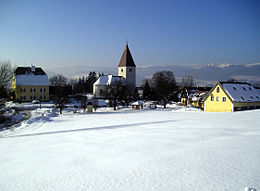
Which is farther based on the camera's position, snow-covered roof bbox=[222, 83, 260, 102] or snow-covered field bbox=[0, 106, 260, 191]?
snow-covered roof bbox=[222, 83, 260, 102]

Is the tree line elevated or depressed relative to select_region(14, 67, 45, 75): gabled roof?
depressed

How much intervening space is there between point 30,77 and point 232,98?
50131 millimetres

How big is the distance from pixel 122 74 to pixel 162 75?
116ft

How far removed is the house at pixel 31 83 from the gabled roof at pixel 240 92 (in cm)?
4464

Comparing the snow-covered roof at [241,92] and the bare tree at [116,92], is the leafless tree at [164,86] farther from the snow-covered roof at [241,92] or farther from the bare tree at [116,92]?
the snow-covered roof at [241,92]

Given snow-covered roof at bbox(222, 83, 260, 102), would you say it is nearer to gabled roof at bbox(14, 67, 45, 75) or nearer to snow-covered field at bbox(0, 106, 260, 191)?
snow-covered field at bbox(0, 106, 260, 191)

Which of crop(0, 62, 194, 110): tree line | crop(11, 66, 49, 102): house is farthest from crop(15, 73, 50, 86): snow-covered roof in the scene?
crop(0, 62, 194, 110): tree line

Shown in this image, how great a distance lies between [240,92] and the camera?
34.0 metres

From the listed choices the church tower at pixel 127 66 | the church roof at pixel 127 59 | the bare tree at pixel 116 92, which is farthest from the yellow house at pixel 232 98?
the church roof at pixel 127 59

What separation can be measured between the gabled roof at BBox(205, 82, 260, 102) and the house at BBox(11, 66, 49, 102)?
1758 inches

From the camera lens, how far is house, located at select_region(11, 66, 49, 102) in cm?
5322

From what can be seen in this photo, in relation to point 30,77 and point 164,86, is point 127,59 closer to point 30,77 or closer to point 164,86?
point 30,77

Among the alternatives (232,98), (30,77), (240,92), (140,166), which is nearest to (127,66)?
(30,77)

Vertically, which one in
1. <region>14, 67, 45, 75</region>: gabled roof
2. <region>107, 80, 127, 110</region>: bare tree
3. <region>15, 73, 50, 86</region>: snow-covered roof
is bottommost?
<region>107, 80, 127, 110</region>: bare tree
